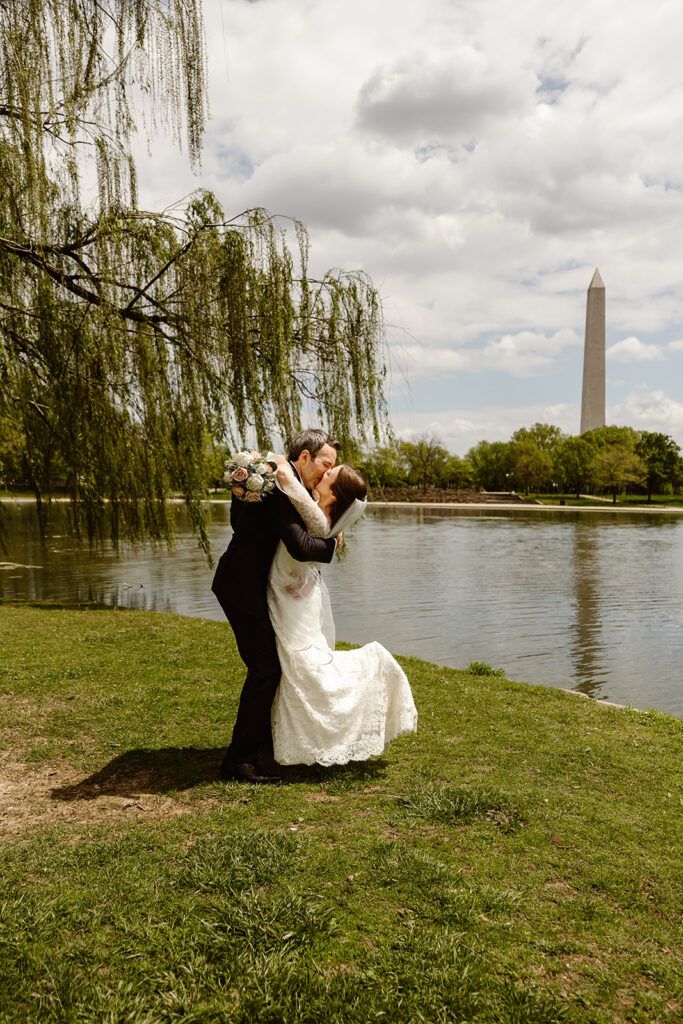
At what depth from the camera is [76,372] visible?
828 cm

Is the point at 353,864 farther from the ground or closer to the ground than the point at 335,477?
closer to the ground

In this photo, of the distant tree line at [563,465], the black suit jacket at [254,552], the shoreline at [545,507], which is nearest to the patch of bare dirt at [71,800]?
the black suit jacket at [254,552]

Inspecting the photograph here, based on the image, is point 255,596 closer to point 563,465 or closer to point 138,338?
point 138,338

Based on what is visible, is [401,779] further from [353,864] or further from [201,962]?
[201,962]

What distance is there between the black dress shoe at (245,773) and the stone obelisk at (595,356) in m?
79.8

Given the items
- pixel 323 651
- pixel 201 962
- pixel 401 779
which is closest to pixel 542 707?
pixel 401 779

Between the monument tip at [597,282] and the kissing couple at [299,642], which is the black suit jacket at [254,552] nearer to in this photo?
the kissing couple at [299,642]

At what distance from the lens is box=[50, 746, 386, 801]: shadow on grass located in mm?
4480

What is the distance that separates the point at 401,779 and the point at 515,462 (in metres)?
88.9

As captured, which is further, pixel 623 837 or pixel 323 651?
pixel 323 651

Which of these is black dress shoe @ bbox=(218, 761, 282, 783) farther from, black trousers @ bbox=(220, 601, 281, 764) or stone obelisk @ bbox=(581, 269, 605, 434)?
stone obelisk @ bbox=(581, 269, 605, 434)

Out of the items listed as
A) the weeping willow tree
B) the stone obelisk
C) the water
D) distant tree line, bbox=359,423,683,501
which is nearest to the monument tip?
the stone obelisk

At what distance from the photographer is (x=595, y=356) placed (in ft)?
255

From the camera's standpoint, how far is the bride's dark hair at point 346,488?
4570 mm
